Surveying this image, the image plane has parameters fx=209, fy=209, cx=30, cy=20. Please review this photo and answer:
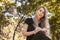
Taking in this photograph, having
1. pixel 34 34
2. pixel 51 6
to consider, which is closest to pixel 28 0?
pixel 51 6

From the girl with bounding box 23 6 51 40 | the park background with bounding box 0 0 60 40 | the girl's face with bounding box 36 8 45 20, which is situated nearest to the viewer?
the girl with bounding box 23 6 51 40

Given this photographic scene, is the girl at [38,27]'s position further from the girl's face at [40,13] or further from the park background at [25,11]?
the park background at [25,11]

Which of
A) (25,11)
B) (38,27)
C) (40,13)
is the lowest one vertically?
(25,11)

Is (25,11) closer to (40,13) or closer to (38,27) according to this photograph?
(40,13)

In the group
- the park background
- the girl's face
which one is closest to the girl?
the girl's face

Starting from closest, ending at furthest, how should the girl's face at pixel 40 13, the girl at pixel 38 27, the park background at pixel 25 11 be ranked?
1. the girl at pixel 38 27
2. the girl's face at pixel 40 13
3. the park background at pixel 25 11

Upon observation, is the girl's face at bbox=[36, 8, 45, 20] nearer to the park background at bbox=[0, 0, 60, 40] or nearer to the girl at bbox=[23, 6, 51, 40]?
the girl at bbox=[23, 6, 51, 40]

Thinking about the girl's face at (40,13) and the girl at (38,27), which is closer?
the girl at (38,27)

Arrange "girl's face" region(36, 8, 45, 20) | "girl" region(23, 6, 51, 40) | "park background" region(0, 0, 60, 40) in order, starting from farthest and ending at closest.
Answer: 1. "park background" region(0, 0, 60, 40)
2. "girl's face" region(36, 8, 45, 20)
3. "girl" region(23, 6, 51, 40)

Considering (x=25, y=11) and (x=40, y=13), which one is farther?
(x=25, y=11)

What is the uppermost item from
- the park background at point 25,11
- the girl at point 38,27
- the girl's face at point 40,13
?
the girl's face at point 40,13

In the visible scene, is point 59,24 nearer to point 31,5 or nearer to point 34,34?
point 31,5

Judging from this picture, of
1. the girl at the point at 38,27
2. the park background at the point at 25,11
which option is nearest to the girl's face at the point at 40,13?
the girl at the point at 38,27

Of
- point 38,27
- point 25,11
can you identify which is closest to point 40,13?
point 38,27
